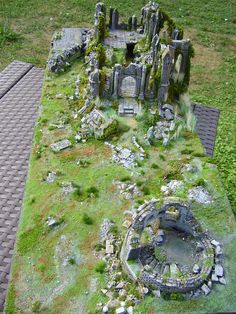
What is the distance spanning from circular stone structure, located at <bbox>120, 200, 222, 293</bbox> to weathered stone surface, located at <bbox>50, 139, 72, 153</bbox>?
465cm

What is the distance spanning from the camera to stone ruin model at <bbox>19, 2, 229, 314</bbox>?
511 inches

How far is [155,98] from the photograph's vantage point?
1945 centimetres

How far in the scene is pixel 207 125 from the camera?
22438 mm

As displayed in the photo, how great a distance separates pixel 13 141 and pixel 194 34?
22338 mm

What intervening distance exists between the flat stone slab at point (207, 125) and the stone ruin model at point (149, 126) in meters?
2.62

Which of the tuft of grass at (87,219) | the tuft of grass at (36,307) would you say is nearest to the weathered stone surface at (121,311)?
the tuft of grass at (36,307)

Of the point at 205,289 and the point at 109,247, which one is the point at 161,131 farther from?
the point at 205,289

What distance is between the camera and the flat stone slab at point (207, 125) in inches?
842

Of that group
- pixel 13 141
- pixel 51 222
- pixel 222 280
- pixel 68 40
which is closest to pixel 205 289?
pixel 222 280

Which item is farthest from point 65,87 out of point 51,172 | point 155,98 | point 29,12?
point 29,12

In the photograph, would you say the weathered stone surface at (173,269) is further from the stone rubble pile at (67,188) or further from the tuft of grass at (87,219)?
the stone rubble pile at (67,188)

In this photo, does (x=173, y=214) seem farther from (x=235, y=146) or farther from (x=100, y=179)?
(x=235, y=146)

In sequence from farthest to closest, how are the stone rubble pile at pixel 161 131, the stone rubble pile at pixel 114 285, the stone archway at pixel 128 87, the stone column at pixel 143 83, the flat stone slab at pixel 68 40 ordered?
the flat stone slab at pixel 68 40 → the stone archway at pixel 128 87 → the stone column at pixel 143 83 → the stone rubble pile at pixel 161 131 → the stone rubble pile at pixel 114 285

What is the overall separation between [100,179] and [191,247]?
4.22m
